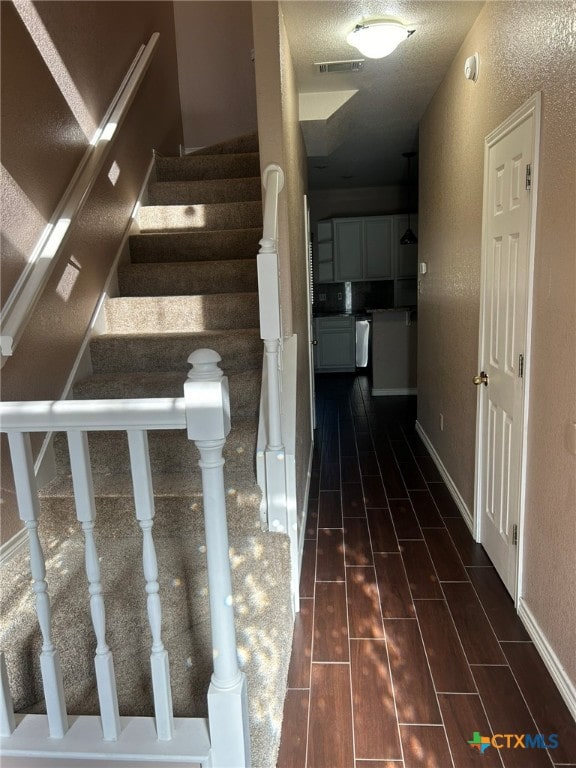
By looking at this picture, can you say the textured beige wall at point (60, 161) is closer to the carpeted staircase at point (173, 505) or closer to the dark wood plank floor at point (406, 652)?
the carpeted staircase at point (173, 505)

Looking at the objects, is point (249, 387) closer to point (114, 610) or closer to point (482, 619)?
point (114, 610)

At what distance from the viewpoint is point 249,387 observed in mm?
2635

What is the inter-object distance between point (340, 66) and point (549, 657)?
3227mm

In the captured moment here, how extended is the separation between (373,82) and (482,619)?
3185 mm

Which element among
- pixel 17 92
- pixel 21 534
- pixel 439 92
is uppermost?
pixel 439 92

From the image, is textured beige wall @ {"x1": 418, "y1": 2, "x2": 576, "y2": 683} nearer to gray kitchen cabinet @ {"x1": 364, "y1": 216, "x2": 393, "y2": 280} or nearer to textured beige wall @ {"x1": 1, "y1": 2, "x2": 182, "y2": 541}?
textured beige wall @ {"x1": 1, "y1": 2, "x2": 182, "y2": 541}

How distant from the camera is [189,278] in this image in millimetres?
3262

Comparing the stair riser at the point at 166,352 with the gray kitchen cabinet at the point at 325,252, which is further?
the gray kitchen cabinet at the point at 325,252

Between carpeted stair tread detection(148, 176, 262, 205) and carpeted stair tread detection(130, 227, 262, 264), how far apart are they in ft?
1.30

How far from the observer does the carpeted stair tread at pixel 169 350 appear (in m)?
2.81

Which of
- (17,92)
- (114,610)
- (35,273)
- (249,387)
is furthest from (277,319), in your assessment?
(17,92)

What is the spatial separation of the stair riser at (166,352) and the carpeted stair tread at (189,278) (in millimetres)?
518

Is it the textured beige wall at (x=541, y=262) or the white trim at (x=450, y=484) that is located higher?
the textured beige wall at (x=541, y=262)

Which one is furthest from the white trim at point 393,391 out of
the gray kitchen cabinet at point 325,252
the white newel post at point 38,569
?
the white newel post at point 38,569
